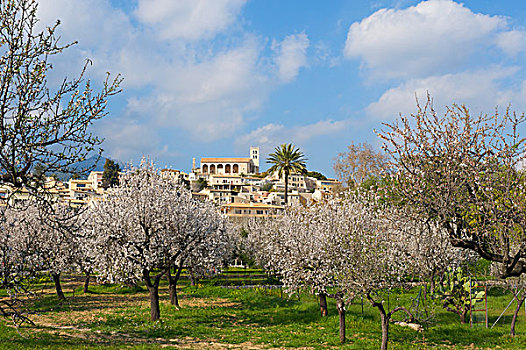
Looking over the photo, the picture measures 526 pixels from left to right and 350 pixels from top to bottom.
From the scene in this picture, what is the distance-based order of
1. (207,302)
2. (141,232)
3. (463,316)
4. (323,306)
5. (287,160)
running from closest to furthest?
1. (141,232)
2. (323,306)
3. (463,316)
4. (207,302)
5. (287,160)

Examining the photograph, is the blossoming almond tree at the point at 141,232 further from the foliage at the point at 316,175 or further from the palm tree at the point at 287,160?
the foliage at the point at 316,175

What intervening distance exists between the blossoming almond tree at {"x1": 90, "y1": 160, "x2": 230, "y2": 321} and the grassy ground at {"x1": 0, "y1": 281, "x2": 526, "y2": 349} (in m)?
2.20

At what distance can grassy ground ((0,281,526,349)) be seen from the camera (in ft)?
60.0

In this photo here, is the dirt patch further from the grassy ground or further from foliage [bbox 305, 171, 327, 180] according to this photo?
foliage [bbox 305, 171, 327, 180]

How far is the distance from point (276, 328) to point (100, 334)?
8.64m

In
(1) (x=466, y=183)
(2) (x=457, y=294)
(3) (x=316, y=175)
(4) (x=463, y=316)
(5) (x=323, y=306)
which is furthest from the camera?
(3) (x=316, y=175)

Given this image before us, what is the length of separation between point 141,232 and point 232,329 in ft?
23.5

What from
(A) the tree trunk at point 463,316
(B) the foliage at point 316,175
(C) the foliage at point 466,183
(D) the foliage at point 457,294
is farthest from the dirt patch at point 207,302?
(B) the foliage at point 316,175

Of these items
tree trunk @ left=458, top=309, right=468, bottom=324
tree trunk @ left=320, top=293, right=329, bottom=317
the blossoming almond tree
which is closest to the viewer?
the blossoming almond tree

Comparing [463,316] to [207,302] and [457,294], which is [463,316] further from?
[207,302]

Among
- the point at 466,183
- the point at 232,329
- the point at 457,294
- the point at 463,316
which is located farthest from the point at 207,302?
the point at 466,183

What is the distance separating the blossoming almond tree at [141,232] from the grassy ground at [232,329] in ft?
7.22

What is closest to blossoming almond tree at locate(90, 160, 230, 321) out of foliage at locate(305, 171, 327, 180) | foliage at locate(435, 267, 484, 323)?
foliage at locate(435, 267, 484, 323)

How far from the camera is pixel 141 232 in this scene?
23172 mm
